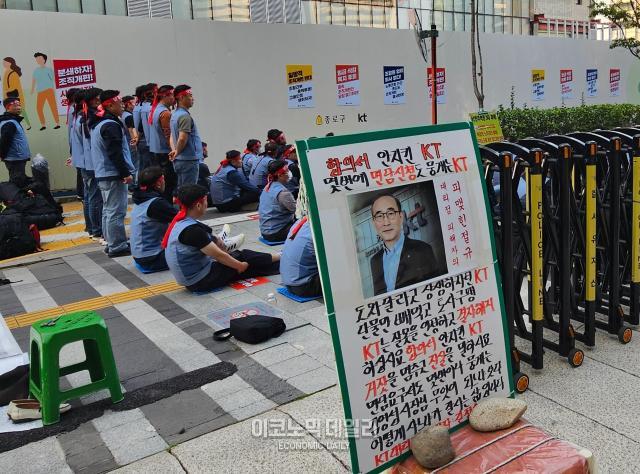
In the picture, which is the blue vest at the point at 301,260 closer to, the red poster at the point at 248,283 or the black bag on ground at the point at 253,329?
the red poster at the point at 248,283

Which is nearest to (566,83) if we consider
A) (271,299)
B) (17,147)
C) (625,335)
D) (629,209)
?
(17,147)

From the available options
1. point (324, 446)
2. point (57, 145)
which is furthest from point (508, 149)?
point (57, 145)

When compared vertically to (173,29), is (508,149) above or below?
below

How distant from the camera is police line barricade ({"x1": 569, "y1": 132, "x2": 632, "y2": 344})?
3996mm

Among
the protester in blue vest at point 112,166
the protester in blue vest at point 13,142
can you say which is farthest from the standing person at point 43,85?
the protester in blue vest at point 112,166

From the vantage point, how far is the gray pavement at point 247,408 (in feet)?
10.1

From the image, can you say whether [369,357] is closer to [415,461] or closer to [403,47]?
[415,461]

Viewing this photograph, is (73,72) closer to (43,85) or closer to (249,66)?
(43,85)

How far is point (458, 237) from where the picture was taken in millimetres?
2705

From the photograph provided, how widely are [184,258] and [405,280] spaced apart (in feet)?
11.8

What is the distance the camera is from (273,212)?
7.75m

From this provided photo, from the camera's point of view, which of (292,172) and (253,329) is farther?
(292,172)

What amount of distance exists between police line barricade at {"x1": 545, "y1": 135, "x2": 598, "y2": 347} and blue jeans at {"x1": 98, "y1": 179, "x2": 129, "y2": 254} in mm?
5194

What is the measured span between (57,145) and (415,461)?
10.9 metres
